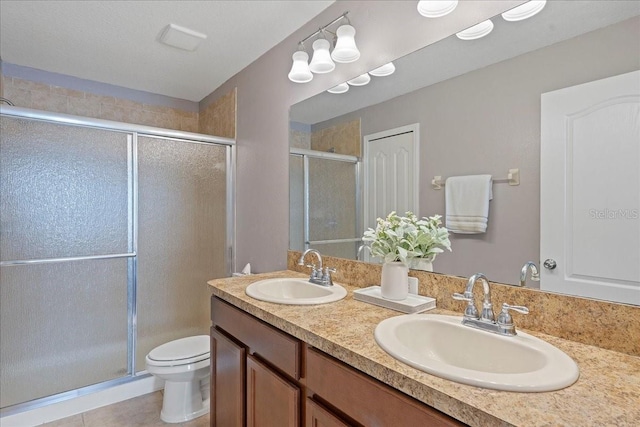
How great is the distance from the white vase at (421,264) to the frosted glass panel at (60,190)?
192 centimetres

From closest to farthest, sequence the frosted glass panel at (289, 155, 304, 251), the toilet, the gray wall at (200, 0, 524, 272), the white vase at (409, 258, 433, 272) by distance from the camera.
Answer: the white vase at (409, 258, 433, 272)
the gray wall at (200, 0, 524, 272)
the toilet
the frosted glass panel at (289, 155, 304, 251)

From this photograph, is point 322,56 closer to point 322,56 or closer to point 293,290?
point 322,56

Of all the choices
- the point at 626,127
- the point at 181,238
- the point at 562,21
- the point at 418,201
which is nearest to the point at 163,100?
the point at 181,238

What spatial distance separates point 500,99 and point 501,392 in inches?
36.6

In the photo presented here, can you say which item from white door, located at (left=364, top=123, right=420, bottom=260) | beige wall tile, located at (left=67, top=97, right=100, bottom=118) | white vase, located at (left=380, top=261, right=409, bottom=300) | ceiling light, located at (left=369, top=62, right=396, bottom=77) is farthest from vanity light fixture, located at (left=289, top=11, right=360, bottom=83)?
beige wall tile, located at (left=67, top=97, right=100, bottom=118)

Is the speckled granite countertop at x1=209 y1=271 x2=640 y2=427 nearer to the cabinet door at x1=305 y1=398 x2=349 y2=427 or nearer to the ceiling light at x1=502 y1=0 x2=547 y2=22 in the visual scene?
the cabinet door at x1=305 y1=398 x2=349 y2=427

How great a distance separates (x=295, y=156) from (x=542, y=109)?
132cm

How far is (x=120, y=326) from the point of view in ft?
7.61

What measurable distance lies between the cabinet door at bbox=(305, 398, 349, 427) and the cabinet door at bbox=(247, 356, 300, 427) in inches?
2.6

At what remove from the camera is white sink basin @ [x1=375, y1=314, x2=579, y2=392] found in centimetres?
69

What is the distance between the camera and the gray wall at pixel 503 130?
976 mm

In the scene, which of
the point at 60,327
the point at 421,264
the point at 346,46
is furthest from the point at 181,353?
the point at 346,46

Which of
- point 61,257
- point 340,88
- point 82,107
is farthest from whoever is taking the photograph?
point 82,107

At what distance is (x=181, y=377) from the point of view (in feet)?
6.54
